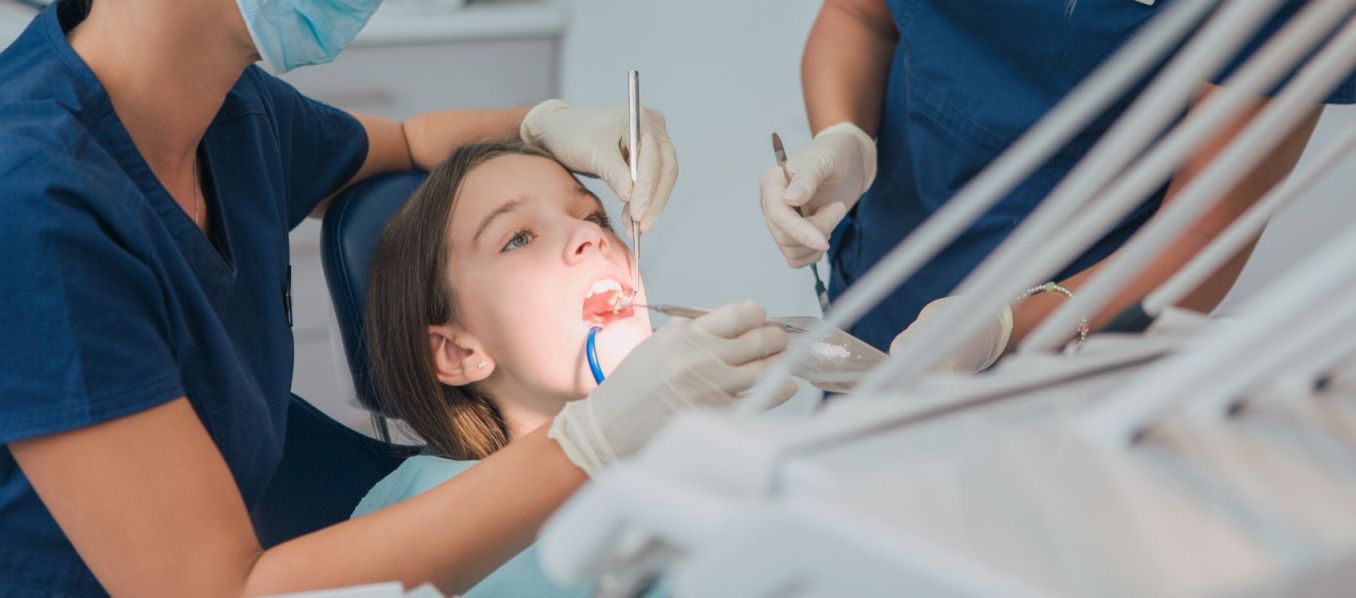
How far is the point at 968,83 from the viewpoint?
1.45 metres

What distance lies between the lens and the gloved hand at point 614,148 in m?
1.49

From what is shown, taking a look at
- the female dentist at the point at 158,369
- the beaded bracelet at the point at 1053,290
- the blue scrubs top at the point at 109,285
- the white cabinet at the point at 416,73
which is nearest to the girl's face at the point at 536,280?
the blue scrubs top at the point at 109,285

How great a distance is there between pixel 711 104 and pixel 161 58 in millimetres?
1718

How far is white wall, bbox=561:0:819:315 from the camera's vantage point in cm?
259

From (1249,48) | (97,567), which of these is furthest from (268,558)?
(1249,48)

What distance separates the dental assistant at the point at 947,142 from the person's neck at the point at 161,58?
661 millimetres

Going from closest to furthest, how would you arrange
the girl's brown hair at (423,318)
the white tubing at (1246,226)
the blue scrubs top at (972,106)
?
the white tubing at (1246,226)
the blue scrubs top at (972,106)
the girl's brown hair at (423,318)

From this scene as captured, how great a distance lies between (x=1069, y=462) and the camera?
14.9 inches

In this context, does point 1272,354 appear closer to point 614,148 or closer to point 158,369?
point 158,369

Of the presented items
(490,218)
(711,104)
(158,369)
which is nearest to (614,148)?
(490,218)

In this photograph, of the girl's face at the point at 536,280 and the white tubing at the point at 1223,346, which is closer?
the white tubing at the point at 1223,346

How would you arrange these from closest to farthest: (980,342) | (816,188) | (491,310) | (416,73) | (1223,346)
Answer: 1. (1223,346)
2. (980,342)
3. (816,188)
4. (491,310)
5. (416,73)

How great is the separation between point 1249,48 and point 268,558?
1158 mm

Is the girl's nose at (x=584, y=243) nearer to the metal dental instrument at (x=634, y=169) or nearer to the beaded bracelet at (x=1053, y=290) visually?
the metal dental instrument at (x=634, y=169)
